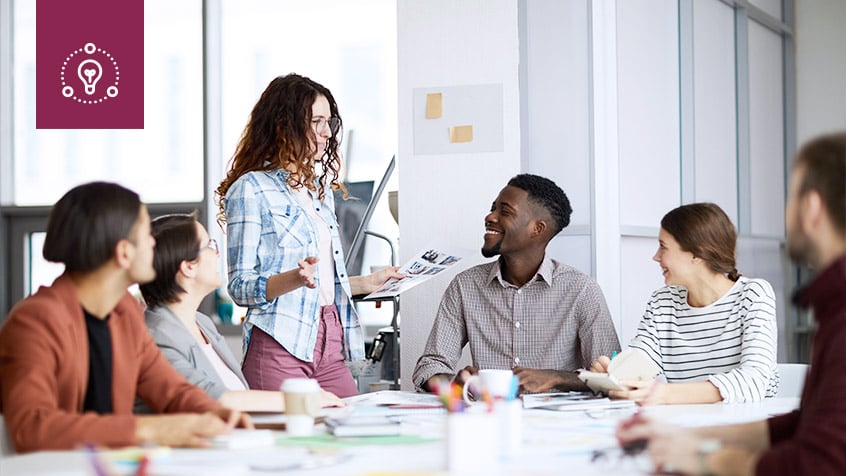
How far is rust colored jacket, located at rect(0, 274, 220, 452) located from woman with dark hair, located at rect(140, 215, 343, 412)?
0.23 meters

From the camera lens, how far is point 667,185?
13.3 ft

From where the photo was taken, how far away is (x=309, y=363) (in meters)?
2.96

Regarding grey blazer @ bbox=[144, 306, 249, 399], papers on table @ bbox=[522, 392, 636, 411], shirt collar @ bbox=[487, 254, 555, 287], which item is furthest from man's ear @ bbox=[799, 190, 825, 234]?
shirt collar @ bbox=[487, 254, 555, 287]

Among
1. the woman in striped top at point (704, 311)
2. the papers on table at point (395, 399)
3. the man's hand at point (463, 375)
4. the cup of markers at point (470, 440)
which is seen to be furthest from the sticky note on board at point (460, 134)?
the cup of markers at point (470, 440)

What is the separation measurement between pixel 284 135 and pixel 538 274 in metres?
0.94

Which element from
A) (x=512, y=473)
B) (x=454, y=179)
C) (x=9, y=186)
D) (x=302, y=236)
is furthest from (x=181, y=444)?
(x=9, y=186)

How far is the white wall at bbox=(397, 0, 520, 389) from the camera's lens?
3.69m

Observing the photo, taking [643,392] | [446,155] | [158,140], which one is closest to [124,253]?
[643,392]

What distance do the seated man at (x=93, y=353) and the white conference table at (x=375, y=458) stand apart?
58mm

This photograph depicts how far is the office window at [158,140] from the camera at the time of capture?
604cm

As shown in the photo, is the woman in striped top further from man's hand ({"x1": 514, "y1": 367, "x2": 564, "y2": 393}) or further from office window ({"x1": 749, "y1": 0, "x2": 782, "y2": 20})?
office window ({"x1": 749, "y1": 0, "x2": 782, "y2": 20})

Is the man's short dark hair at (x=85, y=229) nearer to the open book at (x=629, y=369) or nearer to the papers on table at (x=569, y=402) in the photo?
the papers on table at (x=569, y=402)

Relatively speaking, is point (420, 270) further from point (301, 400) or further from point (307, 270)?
point (301, 400)

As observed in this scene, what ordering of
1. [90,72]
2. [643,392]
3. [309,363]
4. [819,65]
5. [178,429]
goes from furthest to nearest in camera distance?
[819,65] < [90,72] < [309,363] < [643,392] < [178,429]
